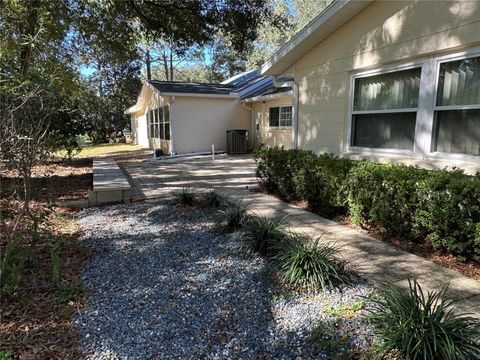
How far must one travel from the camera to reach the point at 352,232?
4.56 m

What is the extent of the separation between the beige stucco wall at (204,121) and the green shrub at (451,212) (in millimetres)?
12318

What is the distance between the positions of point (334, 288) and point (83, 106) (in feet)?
101

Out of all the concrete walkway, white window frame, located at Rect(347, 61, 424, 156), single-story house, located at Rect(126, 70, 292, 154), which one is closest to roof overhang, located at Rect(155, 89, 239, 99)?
single-story house, located at Rect(126, 70, 292, 154)

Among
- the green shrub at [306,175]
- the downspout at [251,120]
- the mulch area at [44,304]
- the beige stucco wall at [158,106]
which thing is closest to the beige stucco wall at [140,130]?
the beige stucco wall at [158,106]

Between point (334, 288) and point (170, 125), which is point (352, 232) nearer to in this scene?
point (334, 288)

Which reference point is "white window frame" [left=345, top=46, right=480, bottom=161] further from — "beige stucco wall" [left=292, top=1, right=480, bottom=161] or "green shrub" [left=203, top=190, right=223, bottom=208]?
"green shrub" [left=203, top=190, right=223, bottom=208]

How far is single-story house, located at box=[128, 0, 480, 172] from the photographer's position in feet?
13.1

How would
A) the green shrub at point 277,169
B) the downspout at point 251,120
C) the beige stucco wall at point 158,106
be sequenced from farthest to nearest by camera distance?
the downspout at point 251,120, the beige stucco wall at point 158,106, the green shrub at point 277,169

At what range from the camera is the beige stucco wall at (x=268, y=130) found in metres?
13.1

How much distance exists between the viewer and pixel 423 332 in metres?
2.02

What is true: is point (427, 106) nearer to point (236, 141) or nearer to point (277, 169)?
point (277, 169)

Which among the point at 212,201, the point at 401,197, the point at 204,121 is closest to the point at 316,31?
the point at 401,197

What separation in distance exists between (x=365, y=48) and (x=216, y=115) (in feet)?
35.9

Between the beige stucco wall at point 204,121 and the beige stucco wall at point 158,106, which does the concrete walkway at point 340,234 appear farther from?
the beige stucco wall at point 158,106
